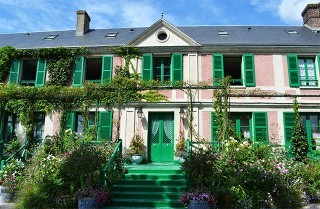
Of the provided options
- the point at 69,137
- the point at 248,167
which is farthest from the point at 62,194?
the point at 248,167

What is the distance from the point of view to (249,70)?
12.2 meters

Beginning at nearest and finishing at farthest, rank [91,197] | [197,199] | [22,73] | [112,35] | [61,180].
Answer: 1. [197,199]
2. [91,197]
3. [61,180]
4. [22,73]
5. [112,35]

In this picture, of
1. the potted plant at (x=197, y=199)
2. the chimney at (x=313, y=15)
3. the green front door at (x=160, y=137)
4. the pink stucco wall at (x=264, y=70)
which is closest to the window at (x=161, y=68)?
the green front door at (x=160, y=137)

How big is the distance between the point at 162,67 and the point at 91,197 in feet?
24.1

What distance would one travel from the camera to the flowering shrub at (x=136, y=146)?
11.3 meters

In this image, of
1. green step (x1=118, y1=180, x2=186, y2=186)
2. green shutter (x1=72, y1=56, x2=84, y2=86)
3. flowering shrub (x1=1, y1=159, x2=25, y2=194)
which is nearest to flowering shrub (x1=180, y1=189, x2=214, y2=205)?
green step (x1=118, y1=180, x2=186, y2=186)

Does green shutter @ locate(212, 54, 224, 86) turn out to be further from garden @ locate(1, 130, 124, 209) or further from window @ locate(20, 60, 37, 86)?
window @ locate(20, 60, 37, 86)

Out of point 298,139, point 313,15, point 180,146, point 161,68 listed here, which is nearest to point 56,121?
point 161,68

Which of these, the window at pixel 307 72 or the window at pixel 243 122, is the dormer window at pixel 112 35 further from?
the window at pixel 307 72

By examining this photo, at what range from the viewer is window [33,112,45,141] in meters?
12.5

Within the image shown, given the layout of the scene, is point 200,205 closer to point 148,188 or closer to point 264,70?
point 148,188

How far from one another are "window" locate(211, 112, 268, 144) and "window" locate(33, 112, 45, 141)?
7.16m

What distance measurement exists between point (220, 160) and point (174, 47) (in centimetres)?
619

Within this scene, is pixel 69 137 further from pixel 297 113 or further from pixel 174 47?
pixel 297 113
